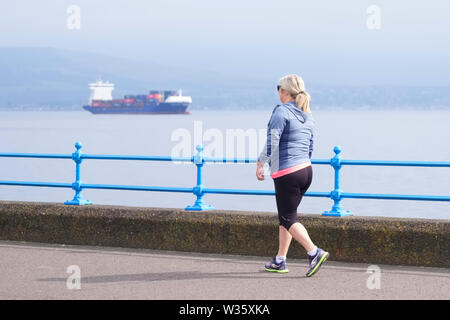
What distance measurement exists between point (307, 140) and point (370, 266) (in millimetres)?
1515

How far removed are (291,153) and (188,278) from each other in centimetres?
140

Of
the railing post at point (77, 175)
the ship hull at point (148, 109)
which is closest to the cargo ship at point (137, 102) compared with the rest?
the ship hull at point (148, 109)

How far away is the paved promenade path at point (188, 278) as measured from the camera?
596 cm

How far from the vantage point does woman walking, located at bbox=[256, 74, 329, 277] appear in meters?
6.46

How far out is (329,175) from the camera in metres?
54.2

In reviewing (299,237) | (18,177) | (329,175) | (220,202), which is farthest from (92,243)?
(329,175)

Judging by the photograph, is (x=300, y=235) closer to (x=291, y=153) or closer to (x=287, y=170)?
(x=287, y=170)

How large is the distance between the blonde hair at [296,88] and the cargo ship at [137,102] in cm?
16444

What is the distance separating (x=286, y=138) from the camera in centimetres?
A: 650

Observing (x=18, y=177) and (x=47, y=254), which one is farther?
(x=18, y=177)

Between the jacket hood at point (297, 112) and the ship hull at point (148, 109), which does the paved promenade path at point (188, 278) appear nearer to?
the jacket hood at point (297, 112)

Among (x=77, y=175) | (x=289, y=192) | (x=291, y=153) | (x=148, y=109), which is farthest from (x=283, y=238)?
(x=148, y=109)

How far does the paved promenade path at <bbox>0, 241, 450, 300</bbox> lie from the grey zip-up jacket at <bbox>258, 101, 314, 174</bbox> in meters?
1.03

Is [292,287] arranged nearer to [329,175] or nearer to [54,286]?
[54,286]
